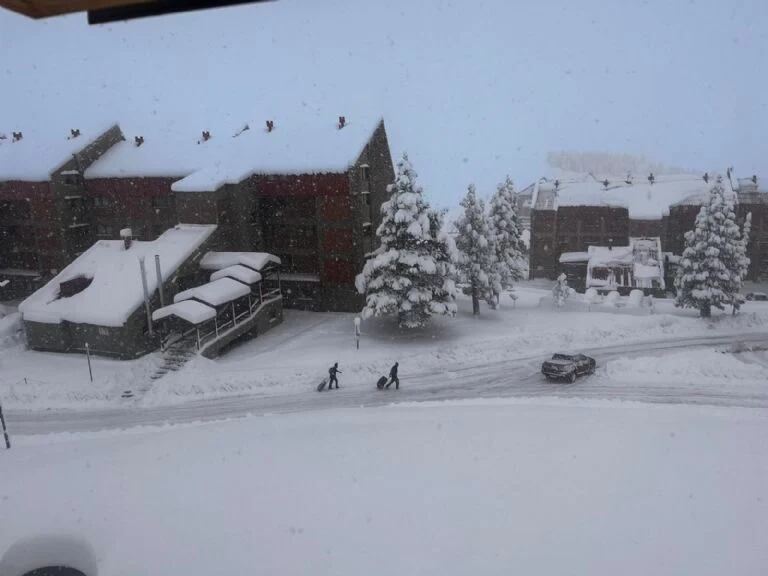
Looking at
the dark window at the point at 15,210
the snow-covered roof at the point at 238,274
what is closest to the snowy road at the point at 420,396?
the snow-covered roof at the point at 238,274

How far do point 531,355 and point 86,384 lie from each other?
72.4ft

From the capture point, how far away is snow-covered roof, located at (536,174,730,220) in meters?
56.5

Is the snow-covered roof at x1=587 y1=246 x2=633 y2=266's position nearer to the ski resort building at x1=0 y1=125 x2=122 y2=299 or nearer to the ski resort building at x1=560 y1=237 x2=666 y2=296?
the ski resort building at x1=560 y1=237 x2=666 y2=296

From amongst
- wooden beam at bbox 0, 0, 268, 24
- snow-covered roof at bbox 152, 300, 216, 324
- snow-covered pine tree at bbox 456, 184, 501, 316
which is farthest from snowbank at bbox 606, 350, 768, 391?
wooden beam at bbox 0, 0, 268, 24

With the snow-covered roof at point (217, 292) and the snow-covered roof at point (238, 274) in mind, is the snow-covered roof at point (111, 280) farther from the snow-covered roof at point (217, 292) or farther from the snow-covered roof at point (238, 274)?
the snow-covered roof at point (238, 274)

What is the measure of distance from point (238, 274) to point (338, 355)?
8.44 metres

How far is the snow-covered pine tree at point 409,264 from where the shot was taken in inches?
1233

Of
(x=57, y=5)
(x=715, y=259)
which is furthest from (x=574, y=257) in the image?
(x=57, y=5)

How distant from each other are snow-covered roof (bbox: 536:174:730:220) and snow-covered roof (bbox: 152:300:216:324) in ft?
135

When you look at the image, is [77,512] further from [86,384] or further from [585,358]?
[585,358]

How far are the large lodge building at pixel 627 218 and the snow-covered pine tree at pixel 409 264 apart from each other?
28828 millimetres

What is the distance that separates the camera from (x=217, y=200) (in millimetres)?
35219

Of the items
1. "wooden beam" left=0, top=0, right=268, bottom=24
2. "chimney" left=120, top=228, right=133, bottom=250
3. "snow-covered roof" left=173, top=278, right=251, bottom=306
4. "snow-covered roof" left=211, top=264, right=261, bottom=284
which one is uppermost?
"wooden beam" left=0, top=0, right=268, bottom=24

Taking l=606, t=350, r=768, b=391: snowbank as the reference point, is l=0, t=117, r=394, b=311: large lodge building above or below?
above
